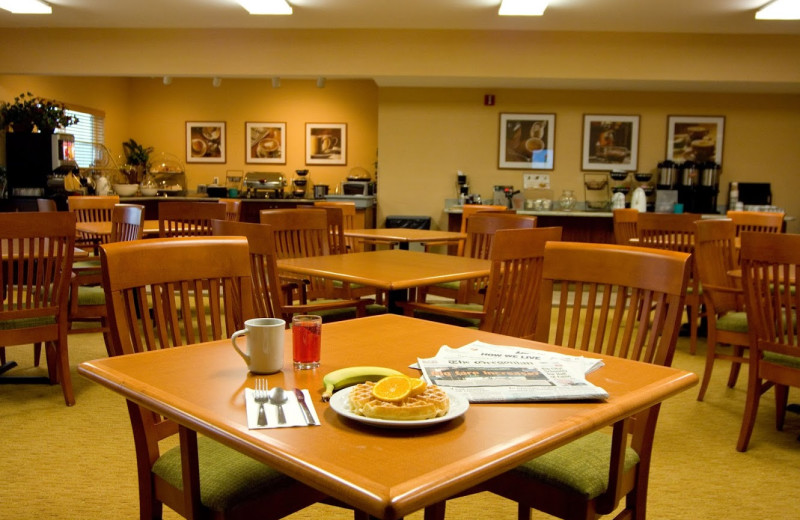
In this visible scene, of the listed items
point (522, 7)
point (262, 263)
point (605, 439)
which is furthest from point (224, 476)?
point (522, 7)

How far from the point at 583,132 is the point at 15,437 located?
22.7 feet

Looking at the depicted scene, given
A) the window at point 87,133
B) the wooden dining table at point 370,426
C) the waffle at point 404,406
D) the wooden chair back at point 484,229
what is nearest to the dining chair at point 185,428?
the wooden dining table at point 370,426

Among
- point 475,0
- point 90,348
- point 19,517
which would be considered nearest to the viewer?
point 19,517

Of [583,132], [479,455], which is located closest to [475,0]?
[583,132]

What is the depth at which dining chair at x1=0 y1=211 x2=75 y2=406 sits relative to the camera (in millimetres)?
3068

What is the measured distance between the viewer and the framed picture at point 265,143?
10680mm

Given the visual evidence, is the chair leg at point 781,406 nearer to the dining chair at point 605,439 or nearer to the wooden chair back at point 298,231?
the dining chair at point 605,439

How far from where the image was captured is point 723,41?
7.25 m

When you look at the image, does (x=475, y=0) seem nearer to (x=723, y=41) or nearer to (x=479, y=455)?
(x=723, y=41)

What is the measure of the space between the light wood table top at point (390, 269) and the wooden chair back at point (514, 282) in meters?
0.24

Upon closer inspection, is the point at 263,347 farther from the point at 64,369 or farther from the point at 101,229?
the point at 101,229

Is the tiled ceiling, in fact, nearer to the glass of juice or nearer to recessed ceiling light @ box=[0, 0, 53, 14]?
recessed ceiling light @ box=[0, 0, 53, 14]

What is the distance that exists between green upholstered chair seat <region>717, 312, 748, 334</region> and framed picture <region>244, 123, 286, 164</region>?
8.26m

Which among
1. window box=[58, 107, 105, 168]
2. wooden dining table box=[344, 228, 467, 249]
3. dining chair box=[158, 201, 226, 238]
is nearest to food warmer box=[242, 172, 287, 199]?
window box=[58, 107, 105, 168]
